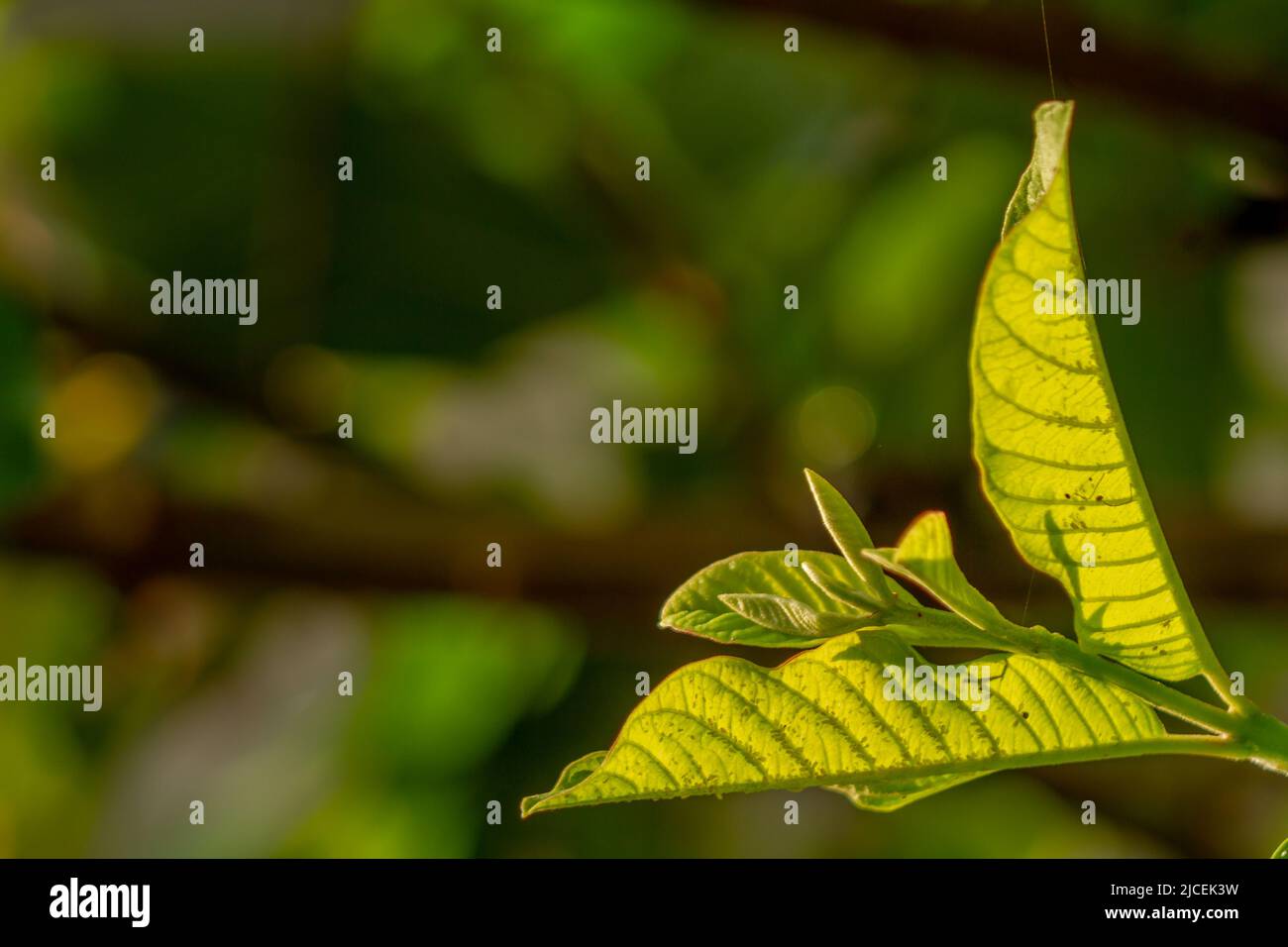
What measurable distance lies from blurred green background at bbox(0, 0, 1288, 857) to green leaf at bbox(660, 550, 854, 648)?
39.2 inches

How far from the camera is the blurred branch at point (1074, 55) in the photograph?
1290 millimetres

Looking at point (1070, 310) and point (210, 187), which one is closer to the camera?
point (1070, 310)

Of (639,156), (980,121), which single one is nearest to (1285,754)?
(980,121)

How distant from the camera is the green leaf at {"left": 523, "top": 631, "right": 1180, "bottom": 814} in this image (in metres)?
0.46

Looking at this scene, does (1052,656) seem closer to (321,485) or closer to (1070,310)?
(1070,310)

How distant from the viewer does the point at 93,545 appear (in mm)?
1438

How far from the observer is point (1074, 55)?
129 cm

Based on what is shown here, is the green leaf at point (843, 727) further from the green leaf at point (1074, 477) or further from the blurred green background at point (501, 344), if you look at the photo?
the blurred green background at point (501, 344)

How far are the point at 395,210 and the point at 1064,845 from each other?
1273 mm

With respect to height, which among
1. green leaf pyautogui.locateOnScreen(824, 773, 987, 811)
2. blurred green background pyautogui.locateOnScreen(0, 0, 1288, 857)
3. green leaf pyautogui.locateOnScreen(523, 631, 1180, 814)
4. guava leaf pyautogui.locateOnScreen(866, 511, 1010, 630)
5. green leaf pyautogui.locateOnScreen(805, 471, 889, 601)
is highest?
blurred green background pyautogui.locateOnScreen(0, 0, 1288, 857)

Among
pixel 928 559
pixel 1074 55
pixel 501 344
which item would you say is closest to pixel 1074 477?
pixel 928 559

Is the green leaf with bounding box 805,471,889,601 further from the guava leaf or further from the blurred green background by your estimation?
the blurred green background

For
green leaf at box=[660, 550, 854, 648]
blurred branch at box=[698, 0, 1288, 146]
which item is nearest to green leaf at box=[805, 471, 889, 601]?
green leaf at box=[660, 550, 854, 648]

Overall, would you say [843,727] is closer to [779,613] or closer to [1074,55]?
[779,613]
